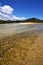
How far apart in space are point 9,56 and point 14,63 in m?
1.12

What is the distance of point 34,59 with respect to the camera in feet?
23.5

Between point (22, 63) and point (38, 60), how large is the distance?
96 cm

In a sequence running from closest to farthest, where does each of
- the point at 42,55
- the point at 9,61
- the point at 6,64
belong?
the point at 6,64 < the point at 9,61 < the point at 42,55

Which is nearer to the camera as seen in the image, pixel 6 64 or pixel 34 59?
pixel 6 64


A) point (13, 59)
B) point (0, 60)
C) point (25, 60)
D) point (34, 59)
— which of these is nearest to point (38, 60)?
point (34, 59)

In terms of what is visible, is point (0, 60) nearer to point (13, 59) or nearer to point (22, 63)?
point (13, 59)

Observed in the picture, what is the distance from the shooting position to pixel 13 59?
7145 mm

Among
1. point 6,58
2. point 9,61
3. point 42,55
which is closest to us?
point 9,61

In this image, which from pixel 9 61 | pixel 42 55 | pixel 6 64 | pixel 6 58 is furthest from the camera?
pixel 42 55

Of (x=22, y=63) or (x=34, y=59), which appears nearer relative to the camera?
(x=22, y=63)

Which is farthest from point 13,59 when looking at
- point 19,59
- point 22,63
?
point 22,63

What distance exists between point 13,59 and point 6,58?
1.25 ft

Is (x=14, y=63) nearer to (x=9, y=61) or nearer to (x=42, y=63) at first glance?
(x=9, y=61)

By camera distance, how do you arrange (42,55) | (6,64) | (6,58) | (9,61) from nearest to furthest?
1. (6,64)
2. (9,61)
3. (6,58)
4. (42,55)
